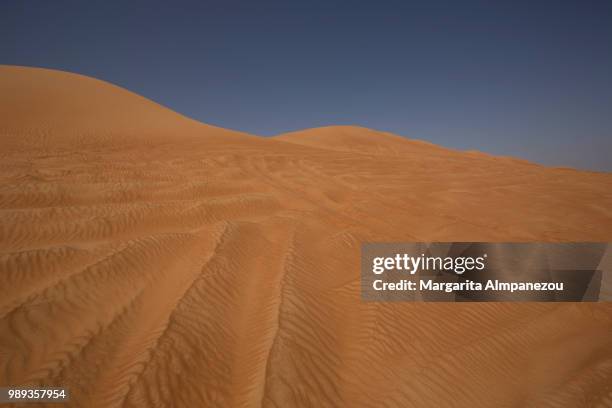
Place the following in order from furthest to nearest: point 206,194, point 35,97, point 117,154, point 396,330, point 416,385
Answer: point 35,97 → point 117,154 → point 206,194 → point 396,330 → point 416,385

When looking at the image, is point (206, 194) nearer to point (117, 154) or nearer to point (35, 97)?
point (117, 154)

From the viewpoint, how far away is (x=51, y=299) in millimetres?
3531

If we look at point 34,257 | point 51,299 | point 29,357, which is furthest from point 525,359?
point 34,257

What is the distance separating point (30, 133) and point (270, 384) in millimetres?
19141

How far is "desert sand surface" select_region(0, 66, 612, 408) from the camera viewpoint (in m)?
2.99

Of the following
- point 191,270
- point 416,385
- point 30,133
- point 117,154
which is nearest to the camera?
point 416,385

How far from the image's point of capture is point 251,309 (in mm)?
3996

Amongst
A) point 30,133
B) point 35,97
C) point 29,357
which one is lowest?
point 29,357

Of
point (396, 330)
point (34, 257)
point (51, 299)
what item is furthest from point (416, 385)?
point (34, 257)

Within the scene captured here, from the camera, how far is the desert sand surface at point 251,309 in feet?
9.80

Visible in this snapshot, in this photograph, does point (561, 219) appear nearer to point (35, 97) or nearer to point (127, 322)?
point (127, 322)

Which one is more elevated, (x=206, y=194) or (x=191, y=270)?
(x=206, y=194)

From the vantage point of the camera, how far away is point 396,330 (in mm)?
3945

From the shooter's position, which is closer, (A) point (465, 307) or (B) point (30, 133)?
(A) point (465, 307)
